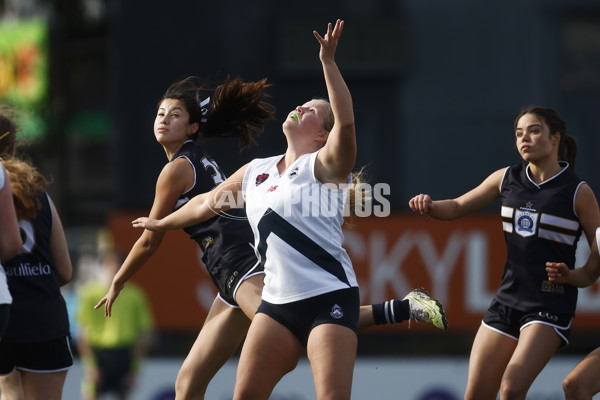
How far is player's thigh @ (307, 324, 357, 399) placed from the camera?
14.0 ft

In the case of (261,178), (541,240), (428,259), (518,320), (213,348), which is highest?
(261,178)

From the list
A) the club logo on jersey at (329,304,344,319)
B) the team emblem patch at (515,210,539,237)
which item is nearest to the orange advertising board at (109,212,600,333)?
the team emblem patch at (515,210,539,237)

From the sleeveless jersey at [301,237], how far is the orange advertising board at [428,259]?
5.92m

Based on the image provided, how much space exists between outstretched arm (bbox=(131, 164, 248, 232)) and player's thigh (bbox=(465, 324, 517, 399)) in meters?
1.60

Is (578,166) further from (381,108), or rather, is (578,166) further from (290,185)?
(290,185)

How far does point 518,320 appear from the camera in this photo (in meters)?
5.19

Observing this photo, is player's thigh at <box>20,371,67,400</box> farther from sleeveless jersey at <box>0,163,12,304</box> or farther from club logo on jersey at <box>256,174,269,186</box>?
club logo on jersey at <box>256,174,269,186</box>

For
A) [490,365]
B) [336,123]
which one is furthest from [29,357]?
[490,365]

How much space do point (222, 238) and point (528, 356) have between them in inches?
69.8

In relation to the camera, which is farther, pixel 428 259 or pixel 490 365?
pixel 428 259

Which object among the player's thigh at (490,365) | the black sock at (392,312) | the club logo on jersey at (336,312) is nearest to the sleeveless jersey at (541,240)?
the player's thigh at (490,365)

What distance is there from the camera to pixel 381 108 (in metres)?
10.8

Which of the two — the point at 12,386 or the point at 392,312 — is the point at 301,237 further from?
the point at 12,386

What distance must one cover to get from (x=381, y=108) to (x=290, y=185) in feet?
20.9
